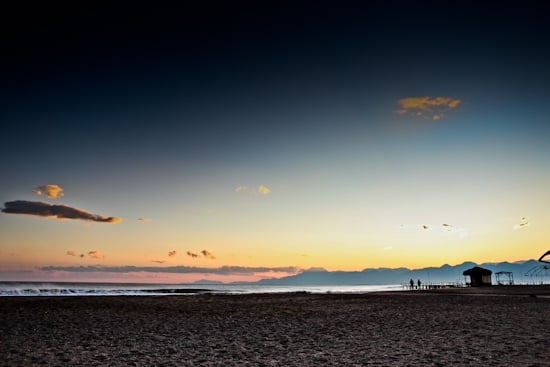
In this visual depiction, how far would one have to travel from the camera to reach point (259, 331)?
1744cm

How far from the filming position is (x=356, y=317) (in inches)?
891

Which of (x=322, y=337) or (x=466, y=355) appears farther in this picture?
(x=322, y=337)

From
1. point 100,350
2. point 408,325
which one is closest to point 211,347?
point 100,350

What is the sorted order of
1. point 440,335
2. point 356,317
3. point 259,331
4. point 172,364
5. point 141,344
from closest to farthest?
1. point 172,364
2. point 141,344
3. point 440,335
4. point 259,331
5. point 356,317

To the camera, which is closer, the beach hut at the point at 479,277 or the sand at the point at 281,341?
the sand at the point at 281,341

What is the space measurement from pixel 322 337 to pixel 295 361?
4.66m

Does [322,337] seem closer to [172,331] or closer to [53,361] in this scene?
[172,331]

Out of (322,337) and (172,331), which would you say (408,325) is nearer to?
(322,337)

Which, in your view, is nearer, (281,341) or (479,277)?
(281,341)

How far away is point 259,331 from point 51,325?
9519mm

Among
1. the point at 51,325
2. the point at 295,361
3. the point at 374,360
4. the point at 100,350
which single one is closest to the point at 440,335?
the point at 374,360

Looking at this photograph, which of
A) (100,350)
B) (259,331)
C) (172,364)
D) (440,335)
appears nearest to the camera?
(172,364)

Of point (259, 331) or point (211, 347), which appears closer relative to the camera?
point (211, 347)

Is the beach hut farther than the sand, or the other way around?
the beach hut
